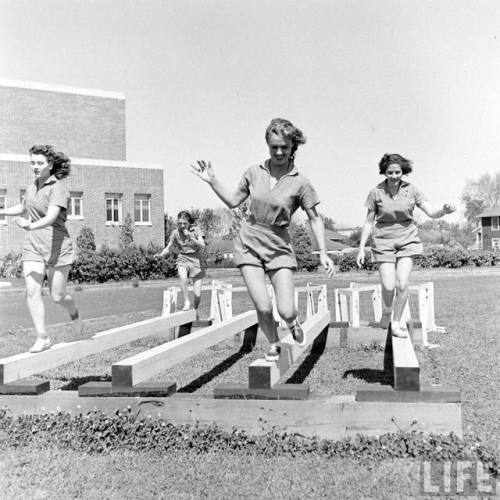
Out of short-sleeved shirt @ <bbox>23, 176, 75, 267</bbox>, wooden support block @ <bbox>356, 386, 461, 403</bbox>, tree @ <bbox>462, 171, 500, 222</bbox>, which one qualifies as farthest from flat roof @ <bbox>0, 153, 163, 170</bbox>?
tree @ <bbox>462, 171, 500, 222</bbox>

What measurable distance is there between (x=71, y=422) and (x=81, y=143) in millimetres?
46510

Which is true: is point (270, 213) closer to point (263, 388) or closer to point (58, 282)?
point (263, 388)

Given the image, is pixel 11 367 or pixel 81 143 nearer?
pixel 11 367

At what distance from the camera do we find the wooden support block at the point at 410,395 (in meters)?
4.44

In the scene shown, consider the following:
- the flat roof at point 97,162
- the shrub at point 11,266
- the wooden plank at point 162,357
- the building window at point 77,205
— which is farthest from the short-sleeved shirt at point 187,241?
the building window at point 77,205

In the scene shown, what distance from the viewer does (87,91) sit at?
48719 mm

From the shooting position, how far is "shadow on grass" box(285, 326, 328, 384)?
7.36 metres

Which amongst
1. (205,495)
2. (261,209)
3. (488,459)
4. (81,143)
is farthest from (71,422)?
(81,143)

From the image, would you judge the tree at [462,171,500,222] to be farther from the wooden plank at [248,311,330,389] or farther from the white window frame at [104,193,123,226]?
the wooden plank at [248,311,330,389]

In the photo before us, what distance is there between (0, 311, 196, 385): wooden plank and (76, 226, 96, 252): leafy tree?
3255 centimetres

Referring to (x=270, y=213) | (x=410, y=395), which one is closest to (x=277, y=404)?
(x=410, y=395)

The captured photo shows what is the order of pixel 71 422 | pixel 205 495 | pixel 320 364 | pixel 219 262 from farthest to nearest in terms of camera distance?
pixel 219 262 → pixel 320 364 → pixel 71 422 → pixel 205 495

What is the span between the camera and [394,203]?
682 centimetres

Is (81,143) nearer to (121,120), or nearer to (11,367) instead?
(121,120)
